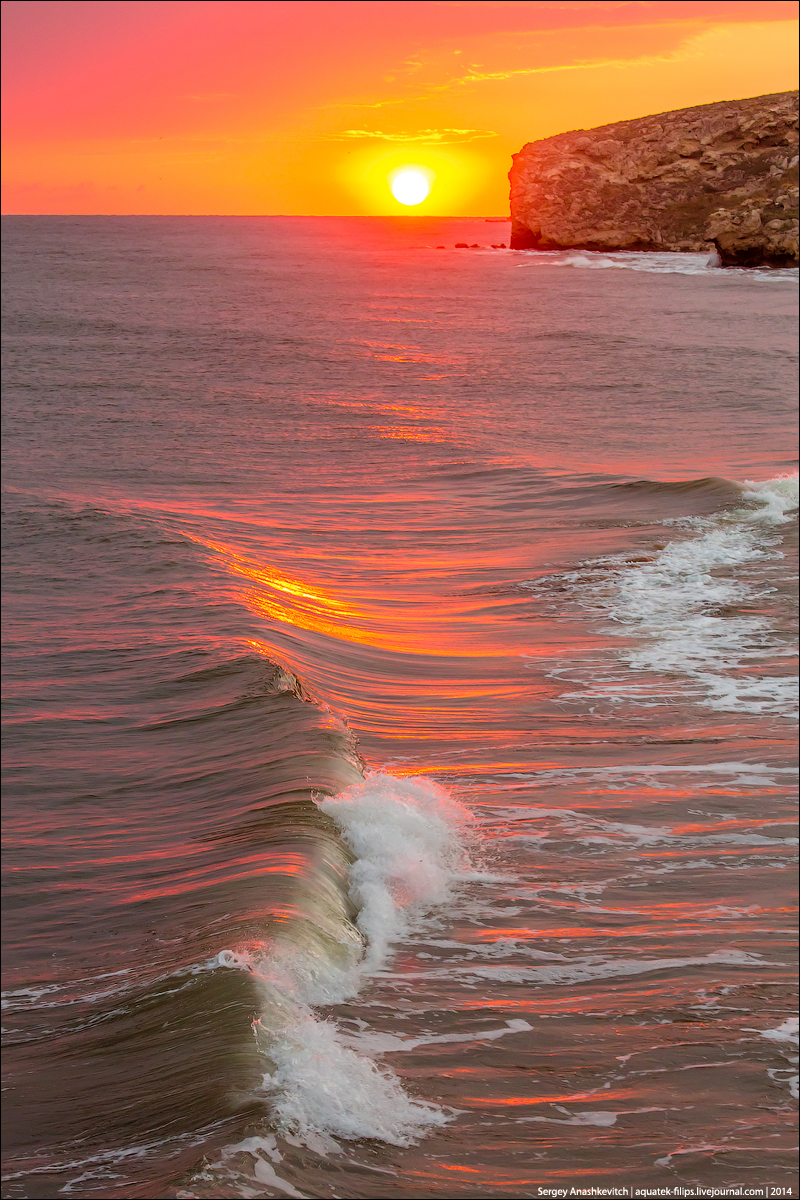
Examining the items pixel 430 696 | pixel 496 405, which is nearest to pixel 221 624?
pixel 430 696

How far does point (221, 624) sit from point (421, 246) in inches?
4316

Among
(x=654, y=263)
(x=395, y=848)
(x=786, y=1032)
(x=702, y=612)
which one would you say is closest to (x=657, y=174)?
(x=654, y=263)

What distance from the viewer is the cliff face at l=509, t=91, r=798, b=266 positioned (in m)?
80.4

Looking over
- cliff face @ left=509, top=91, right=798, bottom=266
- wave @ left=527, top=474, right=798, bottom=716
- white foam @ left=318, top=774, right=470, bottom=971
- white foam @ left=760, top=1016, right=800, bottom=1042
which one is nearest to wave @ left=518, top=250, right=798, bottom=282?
cliff face @ left=509, top=91, right=798, bottom=266

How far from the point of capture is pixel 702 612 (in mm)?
10461

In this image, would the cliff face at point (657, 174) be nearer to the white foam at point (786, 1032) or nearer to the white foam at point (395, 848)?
the white foam at point (395, 848)

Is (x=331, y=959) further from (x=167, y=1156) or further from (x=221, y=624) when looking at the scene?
(x=221, y=624)

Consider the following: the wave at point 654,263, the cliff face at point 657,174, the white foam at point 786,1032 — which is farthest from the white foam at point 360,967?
the cliff face at point 657,174

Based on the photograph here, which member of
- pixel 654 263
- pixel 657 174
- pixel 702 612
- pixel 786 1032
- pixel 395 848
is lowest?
pixel 786 1032

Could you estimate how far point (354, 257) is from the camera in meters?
86.7

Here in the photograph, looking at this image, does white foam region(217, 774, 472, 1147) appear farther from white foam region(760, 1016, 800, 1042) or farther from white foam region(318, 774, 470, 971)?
white foam region(760, 1016, 800, 1042)

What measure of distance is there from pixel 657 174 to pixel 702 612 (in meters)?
84.6

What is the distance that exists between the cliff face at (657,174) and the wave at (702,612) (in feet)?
236

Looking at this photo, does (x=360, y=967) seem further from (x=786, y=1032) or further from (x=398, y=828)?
(x=786, y=1032)
